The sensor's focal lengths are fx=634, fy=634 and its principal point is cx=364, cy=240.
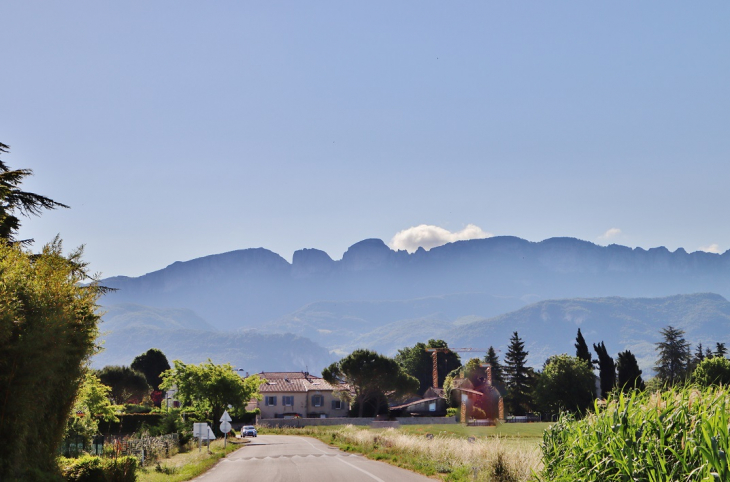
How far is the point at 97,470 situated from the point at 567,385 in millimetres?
72403

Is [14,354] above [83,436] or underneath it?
above

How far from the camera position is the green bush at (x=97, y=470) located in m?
15.4

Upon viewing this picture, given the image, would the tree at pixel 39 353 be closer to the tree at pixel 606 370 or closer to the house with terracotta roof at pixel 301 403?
the tree at pixel 606 370

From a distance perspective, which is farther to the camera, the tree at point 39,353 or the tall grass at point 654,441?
the tree at point 39,353

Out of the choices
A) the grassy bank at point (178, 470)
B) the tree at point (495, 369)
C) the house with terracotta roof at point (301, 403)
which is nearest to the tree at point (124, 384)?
the house with terracotta roof at point (301, 403)

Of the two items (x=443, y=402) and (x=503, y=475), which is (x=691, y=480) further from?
(x=443, y=402)

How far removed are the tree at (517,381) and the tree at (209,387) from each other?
177 feet

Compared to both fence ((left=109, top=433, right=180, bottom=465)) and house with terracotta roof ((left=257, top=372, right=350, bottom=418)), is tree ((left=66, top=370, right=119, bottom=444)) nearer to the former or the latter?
fence ((left=109, top=433, right=180, bottom=465))

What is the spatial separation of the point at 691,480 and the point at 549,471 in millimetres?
4412

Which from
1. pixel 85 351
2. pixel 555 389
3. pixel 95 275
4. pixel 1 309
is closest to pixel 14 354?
pixel 1 309

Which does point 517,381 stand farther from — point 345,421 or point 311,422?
point 311,422

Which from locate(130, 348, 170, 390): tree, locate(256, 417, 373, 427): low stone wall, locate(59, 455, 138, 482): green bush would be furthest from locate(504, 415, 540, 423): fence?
locate(59, 455, 138, 482): green bush

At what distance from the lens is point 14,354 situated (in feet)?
38.1

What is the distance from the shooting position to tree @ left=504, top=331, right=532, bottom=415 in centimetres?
9650
